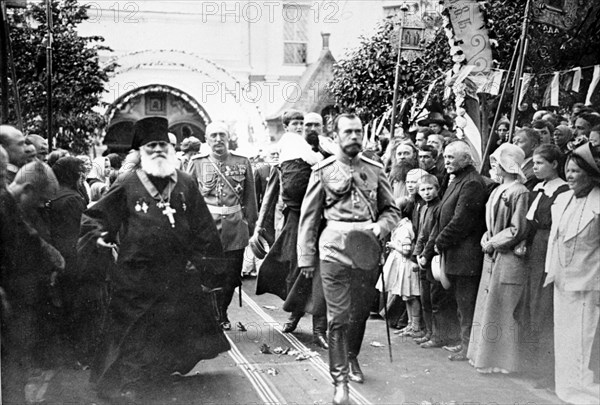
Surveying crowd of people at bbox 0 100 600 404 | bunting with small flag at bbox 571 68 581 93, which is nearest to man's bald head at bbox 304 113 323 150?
crowd of people at bbox 0 100 600 404

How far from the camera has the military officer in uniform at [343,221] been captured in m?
5.10

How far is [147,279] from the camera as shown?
5.11 m

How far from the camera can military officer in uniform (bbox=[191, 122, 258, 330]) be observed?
22.0 feet

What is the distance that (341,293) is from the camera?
16.8 feet

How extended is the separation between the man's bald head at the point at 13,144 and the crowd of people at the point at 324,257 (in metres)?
0.01

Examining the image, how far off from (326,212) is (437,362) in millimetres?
1834

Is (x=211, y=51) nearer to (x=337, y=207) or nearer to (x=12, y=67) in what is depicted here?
(x=12, y=67)

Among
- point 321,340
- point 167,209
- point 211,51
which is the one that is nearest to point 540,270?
point 321,340

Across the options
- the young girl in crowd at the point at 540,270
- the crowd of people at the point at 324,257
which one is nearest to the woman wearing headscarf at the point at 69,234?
the crowd of people at the point at 324,257

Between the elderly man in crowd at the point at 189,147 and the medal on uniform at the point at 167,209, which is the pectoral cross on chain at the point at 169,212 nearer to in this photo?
the medal on uniform at the point at 167,209

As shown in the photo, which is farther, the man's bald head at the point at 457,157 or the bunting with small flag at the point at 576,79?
the bunting with small flag at the point at 576,79

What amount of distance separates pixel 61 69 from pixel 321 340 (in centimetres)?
346

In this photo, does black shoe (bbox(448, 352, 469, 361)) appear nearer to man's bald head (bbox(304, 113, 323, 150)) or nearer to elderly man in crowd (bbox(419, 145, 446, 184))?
elderly man in crowd (bbox(419, 145, 446, 184))

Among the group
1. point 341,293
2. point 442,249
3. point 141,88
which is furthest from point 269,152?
point 341,293
